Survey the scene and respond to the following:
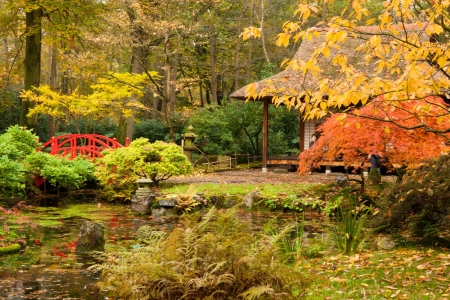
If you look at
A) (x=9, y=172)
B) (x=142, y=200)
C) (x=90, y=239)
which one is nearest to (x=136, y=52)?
(x=142, y=200)

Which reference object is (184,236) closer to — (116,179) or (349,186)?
(349,186)

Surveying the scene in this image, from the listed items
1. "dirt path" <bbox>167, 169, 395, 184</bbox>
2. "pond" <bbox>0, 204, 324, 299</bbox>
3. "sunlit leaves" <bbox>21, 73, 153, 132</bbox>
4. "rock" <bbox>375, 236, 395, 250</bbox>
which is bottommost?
"pond" <bbox>0, 204, 324, 299</bbox>

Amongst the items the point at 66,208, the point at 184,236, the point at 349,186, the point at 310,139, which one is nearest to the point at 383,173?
the point at 310,139

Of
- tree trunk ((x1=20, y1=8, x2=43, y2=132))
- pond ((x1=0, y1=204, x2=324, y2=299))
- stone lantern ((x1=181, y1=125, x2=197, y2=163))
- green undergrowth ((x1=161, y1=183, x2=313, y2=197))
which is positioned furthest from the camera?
stone lantern ((x1=181, y1=125, x2=197, y2=163))

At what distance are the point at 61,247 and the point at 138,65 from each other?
16.0m

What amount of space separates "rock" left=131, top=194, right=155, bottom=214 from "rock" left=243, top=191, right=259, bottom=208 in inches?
101

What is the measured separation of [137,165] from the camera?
1709 centimetres

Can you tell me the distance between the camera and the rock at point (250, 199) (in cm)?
1545

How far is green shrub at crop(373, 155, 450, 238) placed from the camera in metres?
8.43

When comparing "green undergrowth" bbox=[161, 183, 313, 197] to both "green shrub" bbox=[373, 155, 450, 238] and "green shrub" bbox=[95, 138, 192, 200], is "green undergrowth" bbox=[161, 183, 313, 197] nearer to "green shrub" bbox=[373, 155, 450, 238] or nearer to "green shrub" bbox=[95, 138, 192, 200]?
"green shrub" bbox=[95, 138, 192, 200]

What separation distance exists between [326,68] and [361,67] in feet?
4.53

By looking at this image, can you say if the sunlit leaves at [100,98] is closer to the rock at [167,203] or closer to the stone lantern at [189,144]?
the stone lantern at [189,144]

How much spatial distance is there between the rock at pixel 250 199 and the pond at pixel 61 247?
69 cm

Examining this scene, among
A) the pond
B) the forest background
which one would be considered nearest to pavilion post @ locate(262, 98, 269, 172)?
the forest background
